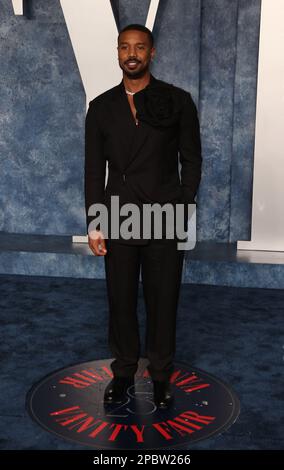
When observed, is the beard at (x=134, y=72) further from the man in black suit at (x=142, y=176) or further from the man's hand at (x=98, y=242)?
the man's hand at (x=98, y=242)

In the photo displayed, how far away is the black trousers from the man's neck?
26.5 inches

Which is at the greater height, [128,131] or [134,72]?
[134,72]

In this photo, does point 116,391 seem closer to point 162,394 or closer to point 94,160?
point 162,394

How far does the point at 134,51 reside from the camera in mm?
2568

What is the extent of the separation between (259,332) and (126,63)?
2090 millimetres

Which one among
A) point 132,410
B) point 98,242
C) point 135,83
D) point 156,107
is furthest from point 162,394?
point 135,83

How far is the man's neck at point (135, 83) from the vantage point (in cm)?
271

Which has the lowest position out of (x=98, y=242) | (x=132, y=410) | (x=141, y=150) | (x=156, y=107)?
(x=132, y=410)

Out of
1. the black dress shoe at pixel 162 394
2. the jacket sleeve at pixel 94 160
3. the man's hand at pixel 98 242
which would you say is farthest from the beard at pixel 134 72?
the black dress shoe at pixel 162 394

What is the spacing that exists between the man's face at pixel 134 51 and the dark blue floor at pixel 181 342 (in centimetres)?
160

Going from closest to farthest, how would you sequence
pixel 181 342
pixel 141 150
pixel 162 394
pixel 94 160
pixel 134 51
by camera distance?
pixel 134 51 < pixel 141 150 < pixel 94 160 < pixel 162 394 < pixel 181 342

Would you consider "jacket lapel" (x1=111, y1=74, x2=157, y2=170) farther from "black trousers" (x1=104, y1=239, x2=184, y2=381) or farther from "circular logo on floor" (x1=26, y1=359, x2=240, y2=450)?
"circular logo on floor" (x1=26, y1=359, x2=240, y2=450)

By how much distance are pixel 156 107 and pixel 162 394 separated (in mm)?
1326

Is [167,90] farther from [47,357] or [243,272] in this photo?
[243,272]
